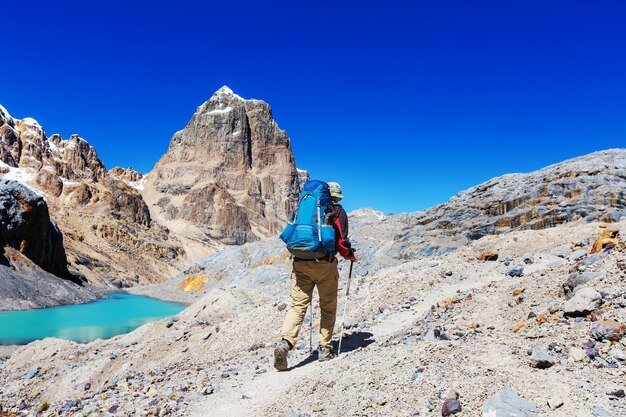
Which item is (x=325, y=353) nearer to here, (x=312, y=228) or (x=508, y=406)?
(x=312, y=228)

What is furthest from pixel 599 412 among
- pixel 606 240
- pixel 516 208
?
pixel 516 208

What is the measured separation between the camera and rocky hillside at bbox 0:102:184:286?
83738 mm

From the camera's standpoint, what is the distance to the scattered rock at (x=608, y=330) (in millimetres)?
4675

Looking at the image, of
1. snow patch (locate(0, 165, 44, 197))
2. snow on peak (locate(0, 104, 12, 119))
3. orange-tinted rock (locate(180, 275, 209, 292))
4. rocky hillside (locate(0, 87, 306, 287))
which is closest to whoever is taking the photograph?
orange-tinted rock (locate(180, 275, 209, 292))

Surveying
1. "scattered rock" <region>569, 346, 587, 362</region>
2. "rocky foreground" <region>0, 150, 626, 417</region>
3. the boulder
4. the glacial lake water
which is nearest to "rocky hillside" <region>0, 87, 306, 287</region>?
the boulder

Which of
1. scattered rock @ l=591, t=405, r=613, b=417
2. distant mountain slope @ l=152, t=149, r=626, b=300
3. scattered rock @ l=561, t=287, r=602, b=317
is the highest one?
distant mountain slope @ l=152, t=149, r=626, b=300

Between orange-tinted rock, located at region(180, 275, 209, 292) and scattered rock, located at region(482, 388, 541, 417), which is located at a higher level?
orange-tinted rock, located at region(180, 275, 209, 292)

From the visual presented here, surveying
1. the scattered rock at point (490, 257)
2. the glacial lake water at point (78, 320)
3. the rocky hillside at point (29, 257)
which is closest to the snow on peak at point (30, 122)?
the rocky hillside at point (29, 257)

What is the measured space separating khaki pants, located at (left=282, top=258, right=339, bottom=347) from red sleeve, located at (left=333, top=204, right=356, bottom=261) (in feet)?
0.99

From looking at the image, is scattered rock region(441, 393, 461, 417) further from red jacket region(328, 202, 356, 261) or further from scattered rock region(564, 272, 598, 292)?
scattered rock region(564, 272, 598, 292)

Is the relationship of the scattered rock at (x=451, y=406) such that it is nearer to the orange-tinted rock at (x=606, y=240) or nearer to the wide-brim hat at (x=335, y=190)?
the wide-brim hat at (x=335, y=190)

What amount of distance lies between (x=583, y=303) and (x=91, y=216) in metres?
121

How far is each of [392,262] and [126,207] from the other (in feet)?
401

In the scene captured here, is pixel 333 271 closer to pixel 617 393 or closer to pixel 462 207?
pixel 617 393
